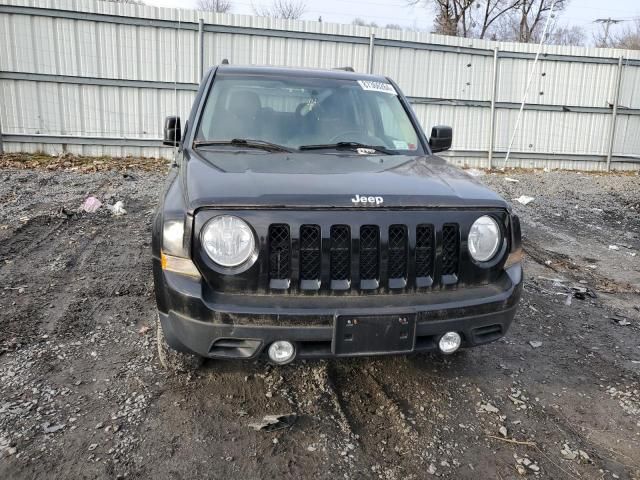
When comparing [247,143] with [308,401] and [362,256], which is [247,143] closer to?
[362,256]

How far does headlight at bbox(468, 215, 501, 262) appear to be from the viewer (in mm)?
2512

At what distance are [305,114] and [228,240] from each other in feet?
5.46

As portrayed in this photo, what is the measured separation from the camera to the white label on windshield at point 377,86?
404cm

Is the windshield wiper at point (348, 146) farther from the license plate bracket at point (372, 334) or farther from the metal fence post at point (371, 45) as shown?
the metal fence post at point (371, 45)

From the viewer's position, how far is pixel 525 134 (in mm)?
14086

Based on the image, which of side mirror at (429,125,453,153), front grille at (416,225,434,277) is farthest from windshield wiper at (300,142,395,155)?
front grille at (416,225,434,277)

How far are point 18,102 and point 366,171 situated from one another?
37.9 feet

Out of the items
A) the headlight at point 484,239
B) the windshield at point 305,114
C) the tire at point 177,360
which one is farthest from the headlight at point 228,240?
the windshield at point 305,114

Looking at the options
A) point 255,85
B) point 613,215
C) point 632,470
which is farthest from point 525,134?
point 632,470

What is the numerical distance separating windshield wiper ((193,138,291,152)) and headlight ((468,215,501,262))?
1355 mm

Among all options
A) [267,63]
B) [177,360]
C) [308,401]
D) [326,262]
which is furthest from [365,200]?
[267,63]

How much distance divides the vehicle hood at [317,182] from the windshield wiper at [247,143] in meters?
0.11

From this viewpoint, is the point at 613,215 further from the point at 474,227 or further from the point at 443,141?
the point at 474,227

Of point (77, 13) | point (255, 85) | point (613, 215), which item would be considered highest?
point (77, 13)
